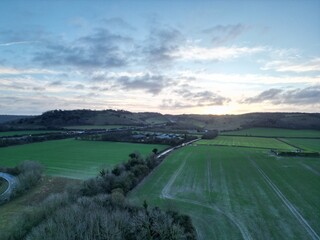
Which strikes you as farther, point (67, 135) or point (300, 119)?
point (300, 119)

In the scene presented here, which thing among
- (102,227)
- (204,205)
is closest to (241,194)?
(204,205)

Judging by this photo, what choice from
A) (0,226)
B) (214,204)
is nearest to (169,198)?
(214,204)

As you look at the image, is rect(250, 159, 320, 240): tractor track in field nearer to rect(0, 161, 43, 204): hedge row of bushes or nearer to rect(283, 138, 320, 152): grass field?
rect(0, 161, 43, 204): hedge row of bushes

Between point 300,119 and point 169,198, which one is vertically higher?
point 300,119

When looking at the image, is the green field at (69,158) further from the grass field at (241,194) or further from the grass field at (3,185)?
the grass field at (241,194)

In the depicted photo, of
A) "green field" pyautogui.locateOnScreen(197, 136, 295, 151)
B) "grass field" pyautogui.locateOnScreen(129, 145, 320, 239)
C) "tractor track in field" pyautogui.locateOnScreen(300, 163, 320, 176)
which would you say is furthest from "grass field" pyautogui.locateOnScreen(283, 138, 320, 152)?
"tractor track in field" pyautogui.locateOnScreen(300, 163, 320, 176)

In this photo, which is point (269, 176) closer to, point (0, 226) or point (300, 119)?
point (0, 226)

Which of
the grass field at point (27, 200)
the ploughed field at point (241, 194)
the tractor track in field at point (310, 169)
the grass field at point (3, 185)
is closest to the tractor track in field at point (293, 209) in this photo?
the ploughed field at point (241, 194)
